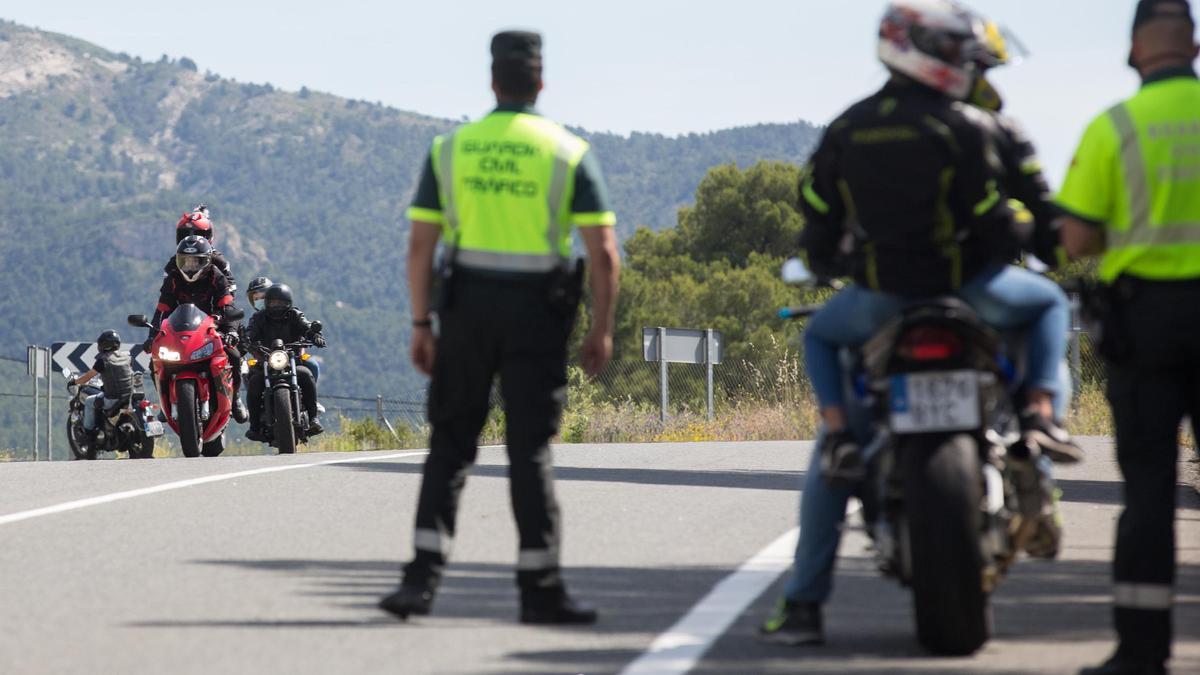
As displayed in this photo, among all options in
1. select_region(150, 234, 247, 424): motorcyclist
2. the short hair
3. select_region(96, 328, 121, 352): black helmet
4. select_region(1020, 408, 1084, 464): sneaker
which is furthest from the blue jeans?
select_region(96, 328, 121, 352): black helmet

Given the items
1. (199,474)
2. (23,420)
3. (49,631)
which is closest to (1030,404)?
(49,631)

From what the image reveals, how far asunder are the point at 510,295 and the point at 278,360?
42.9ft

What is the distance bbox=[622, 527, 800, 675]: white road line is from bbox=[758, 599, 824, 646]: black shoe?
0.20 m

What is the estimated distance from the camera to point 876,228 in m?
6.37

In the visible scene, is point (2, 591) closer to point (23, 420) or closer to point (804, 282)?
point (804, 282)

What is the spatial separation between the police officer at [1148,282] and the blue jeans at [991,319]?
0.19 metres

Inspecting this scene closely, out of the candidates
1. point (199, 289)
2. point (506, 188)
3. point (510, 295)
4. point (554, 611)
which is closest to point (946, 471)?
point (554, 611)

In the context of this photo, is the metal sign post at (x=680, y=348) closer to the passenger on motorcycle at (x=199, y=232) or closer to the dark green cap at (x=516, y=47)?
the passenger on motorcycle at (x=199, y=232)

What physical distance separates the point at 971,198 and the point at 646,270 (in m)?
75.3

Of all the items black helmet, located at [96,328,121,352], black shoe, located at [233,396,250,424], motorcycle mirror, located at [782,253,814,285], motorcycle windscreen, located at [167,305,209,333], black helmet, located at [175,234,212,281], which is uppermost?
black helmet, located at [175,234,212,281]

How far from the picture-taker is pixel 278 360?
20.0m

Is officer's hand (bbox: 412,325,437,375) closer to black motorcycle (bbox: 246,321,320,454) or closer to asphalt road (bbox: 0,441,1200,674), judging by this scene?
asphalt road (bbox: 0,441,1200,674)

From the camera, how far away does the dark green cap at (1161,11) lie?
6.35 m

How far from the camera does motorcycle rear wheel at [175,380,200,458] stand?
18766mm
